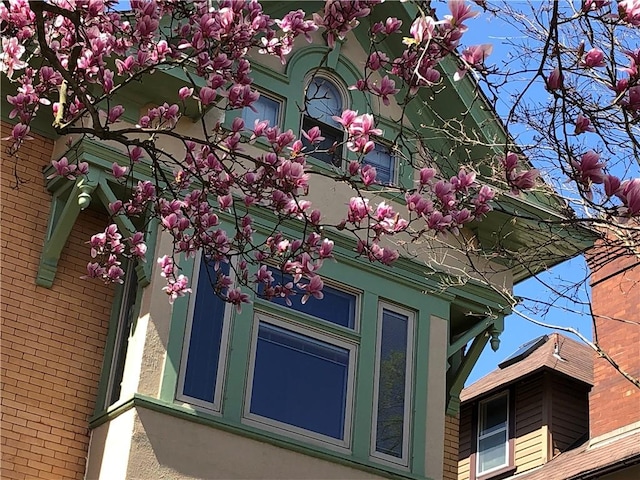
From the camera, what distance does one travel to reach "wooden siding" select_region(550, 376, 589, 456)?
17.2 meters

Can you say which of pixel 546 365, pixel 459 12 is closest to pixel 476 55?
pixel 459 12

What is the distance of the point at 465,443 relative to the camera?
1881 centimetres

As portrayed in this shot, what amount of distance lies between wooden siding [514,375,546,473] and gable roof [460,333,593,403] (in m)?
0.27

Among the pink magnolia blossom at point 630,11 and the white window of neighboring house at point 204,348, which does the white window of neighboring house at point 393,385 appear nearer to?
the white window of neighboring house at point 204,348

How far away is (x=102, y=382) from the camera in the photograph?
9297 mm

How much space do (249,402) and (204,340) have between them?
2.25ft

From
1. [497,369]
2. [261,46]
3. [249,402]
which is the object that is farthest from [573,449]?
[261,46]

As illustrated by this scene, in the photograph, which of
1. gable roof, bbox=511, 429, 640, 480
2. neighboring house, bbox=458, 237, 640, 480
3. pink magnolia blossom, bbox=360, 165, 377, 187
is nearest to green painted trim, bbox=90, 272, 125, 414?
pink magnolia blossom, bbox=360, 165, 377, 187

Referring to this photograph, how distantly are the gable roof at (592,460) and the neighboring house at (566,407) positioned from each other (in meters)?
0.02

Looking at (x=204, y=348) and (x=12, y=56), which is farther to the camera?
(x=204, y=348)

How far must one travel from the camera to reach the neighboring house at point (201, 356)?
880 cm

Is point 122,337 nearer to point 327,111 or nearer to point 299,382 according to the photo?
point 299,382

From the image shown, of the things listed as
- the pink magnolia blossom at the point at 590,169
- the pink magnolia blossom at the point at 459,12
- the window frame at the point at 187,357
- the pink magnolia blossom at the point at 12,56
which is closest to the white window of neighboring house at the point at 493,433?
the window frame at the point at 187,357

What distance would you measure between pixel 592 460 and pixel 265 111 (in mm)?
7599
